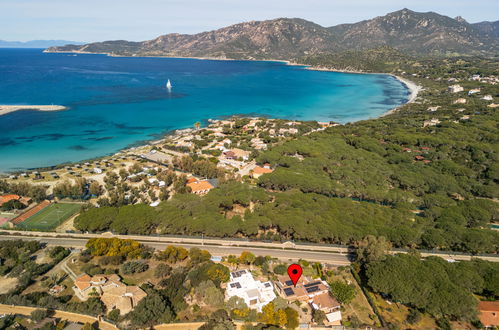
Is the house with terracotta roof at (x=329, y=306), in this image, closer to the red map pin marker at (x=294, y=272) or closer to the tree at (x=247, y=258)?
the red map pin marker at (x=294, y=272)

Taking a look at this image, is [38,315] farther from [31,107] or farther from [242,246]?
[31,107]

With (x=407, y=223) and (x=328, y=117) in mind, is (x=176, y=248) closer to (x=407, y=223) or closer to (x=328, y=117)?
(x=407, y=223)

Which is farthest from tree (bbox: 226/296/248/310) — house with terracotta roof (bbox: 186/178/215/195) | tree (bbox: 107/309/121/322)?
house with terracotta roof (bbox: 186/178/215/195)

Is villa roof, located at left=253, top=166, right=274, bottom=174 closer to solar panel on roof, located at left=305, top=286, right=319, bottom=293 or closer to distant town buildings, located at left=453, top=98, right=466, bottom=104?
solar panel on roof, located at left=305, top=286, right=319, bottom=293

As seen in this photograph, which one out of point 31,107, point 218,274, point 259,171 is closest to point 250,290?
point 218,274

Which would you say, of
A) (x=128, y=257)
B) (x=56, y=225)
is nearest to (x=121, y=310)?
(x=128, y=257)

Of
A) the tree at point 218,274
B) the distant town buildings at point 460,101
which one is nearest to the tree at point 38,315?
the tree at point 218,274
